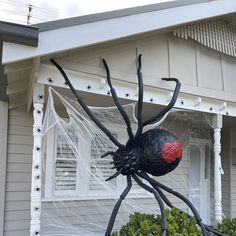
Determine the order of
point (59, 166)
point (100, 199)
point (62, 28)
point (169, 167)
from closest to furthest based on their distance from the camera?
point (62, 28) → point (169, 167) → point (59, 166) → point (100, 199)

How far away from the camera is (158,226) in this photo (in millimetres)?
4004

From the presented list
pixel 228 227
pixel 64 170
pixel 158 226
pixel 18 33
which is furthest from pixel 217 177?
pixel 18 33

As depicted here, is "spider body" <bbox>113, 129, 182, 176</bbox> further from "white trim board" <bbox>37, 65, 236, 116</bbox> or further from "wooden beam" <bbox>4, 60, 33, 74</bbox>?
"wooden beam" <bbox>4, 60, 33, 74</bbox>

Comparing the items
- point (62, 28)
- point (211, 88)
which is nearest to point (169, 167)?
point (62, 28)

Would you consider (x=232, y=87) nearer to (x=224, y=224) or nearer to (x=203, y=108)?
(x=203, y=108)

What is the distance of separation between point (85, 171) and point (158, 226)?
1136 mm

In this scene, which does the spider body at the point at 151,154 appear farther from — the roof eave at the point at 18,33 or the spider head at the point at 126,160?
the roof eave at the point at 18,33

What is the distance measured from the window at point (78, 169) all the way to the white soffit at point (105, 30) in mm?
1024

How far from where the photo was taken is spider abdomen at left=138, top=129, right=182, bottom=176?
12.7ft

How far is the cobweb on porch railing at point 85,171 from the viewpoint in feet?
13.9

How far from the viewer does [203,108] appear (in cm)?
561

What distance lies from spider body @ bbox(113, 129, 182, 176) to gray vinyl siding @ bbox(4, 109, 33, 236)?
1.83m

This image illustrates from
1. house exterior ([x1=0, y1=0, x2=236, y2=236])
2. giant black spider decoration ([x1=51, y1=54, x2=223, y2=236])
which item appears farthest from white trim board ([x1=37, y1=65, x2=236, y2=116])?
giant black spider decoration ([x1=51, y1=54, x2=223, y2=236])

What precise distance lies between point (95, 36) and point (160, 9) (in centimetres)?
102
